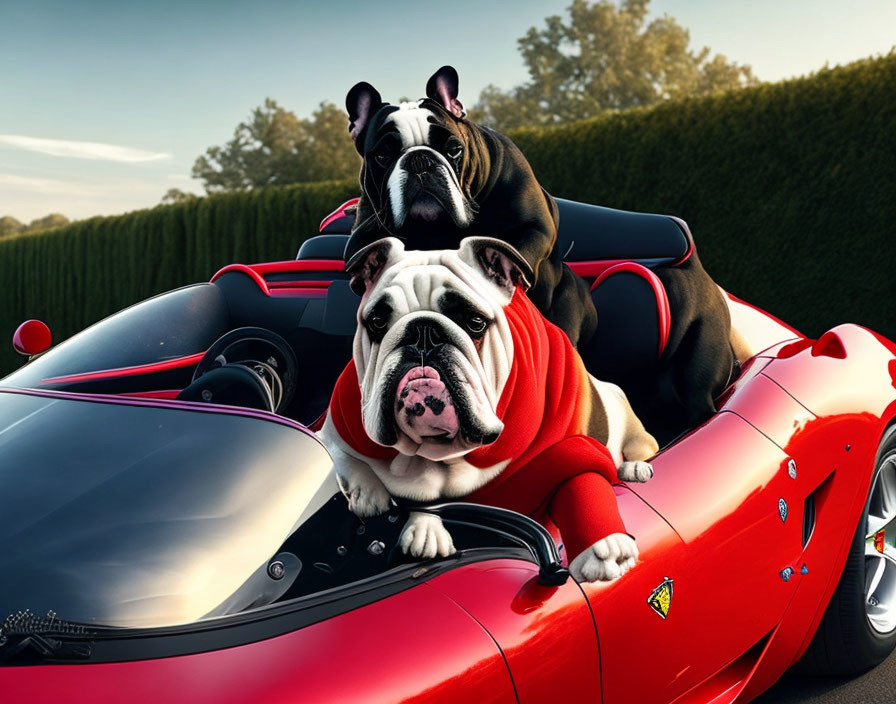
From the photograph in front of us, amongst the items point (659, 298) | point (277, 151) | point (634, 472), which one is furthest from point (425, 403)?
point (277, 151)

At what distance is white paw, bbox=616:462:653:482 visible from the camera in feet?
7.26

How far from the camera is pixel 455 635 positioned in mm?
1598

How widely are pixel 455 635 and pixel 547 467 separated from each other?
0.45 m

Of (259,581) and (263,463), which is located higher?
(263,463)

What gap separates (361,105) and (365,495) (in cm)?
116

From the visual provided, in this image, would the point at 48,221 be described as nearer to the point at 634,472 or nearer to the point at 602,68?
the point at 602,68

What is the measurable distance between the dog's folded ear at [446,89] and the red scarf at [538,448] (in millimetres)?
691

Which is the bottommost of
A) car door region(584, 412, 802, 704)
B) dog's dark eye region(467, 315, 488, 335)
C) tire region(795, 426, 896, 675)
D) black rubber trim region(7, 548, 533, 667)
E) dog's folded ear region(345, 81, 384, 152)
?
tire region(795, 426, 896, 675)

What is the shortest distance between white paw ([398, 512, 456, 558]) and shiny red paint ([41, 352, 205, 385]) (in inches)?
39.2

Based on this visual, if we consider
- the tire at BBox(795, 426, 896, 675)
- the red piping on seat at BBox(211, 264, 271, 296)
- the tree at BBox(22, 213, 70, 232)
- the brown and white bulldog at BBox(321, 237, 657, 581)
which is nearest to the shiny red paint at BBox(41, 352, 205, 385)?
the red piping on seat at BBox(211, 264, 271, 296)

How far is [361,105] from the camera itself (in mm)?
2514

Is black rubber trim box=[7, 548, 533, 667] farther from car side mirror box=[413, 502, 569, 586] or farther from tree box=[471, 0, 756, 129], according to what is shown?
tree box=[471, 0, 756, 129]

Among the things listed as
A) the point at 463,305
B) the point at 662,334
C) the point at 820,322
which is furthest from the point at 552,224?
the point at 820,322

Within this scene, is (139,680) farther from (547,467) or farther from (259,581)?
(547,467)
